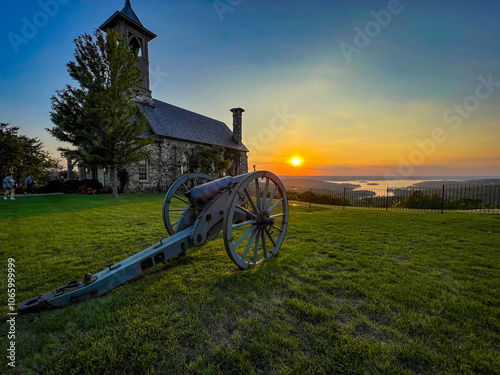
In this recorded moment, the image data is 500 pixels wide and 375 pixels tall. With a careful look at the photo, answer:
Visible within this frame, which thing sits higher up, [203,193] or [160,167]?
[160,167]

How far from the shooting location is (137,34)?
2139 centimetres

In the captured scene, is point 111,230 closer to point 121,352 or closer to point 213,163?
point 121,352

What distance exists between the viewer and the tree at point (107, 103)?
496 inches

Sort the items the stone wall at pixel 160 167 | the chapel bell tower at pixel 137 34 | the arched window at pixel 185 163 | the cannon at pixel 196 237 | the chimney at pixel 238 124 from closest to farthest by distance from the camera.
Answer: the cannon at pixel 196 237
the stone wall at pixel 160 167
the chapel bell tower at pixel 137 34
the arched window at pixel 185 163
the chimney at pixel 238 124

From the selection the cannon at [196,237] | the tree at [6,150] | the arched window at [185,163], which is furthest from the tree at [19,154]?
the cannon at [196,237]

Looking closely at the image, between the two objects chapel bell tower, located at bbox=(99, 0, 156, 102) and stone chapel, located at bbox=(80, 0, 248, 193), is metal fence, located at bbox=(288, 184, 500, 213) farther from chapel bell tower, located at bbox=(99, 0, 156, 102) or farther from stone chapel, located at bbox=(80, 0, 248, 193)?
chapel bell tower, located at bbox=(99, 0, 156, 102)

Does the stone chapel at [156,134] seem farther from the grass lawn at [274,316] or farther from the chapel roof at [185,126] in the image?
the grass lawn at [274,316]

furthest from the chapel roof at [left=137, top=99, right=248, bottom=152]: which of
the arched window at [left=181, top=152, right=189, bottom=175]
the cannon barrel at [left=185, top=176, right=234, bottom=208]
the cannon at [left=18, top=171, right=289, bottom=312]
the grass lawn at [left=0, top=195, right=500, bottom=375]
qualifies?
the grass lawn at [left=0, top=195, right=500, bottom=375]

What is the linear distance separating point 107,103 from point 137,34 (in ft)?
45.6

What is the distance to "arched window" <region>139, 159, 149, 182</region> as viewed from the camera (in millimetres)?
18375

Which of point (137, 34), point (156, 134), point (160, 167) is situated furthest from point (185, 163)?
point (137, 34)

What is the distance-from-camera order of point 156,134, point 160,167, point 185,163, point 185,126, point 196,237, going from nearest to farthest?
1. point 196,237
2. point 156,134
3. point 160,167
4. point 185,163
5. point 185,126

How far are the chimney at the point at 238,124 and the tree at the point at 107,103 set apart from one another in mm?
15759

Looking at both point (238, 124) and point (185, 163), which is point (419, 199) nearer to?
point (185, 163)
